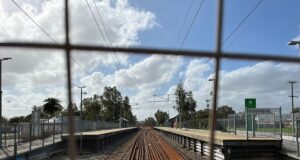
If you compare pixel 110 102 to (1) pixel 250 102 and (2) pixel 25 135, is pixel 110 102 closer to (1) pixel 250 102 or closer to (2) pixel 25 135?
(2) pixel 25 135

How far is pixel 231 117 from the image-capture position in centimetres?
3253

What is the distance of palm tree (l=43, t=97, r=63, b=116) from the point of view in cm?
8619

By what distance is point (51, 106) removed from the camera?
285 feet

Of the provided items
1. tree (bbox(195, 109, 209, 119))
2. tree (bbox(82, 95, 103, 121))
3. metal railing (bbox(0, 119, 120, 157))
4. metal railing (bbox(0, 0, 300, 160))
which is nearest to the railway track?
metal railing (bbox(0, 119, 120, 157))

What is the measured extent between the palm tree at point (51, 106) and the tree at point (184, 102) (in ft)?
74.8

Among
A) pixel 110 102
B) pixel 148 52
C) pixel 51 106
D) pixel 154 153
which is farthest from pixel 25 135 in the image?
pixel 110 102

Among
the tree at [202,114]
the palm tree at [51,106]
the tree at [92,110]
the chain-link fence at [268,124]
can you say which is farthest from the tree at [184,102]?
the chain-link fence at [268,124]

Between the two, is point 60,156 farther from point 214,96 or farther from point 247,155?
point 214,96

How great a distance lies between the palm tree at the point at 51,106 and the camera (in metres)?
86.2

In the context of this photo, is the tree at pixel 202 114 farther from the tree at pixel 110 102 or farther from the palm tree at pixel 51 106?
the palm tree at pixel 51 106

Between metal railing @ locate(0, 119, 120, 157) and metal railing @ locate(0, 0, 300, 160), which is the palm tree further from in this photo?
metal railing @ locate(0, 0, 300, 160)

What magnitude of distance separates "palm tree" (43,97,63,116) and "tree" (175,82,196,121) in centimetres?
2281

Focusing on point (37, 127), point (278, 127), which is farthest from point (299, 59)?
point (37, 127)

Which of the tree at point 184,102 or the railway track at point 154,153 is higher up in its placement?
the tree at point 184,102
